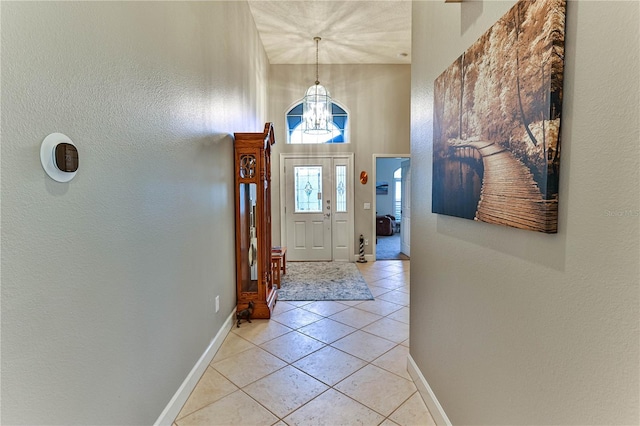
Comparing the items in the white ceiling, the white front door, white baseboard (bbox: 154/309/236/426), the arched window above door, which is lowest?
white baseboard (bbox: 154/309/236/426)

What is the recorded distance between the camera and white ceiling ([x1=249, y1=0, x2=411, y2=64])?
4.09m

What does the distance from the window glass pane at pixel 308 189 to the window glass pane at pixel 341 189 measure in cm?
33

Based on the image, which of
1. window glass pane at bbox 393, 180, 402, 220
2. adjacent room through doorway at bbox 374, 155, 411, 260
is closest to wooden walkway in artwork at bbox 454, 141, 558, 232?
adjacent room through doorway at bbox 374, 155, 411, 260

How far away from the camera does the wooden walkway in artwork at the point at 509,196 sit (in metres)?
0.99

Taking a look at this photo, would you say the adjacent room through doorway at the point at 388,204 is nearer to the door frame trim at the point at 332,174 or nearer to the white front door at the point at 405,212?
the white front door at the point at 405,212

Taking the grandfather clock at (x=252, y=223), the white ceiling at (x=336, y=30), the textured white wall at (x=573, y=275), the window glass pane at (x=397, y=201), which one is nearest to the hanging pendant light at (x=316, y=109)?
the white ceiling at (x=336, y=30)

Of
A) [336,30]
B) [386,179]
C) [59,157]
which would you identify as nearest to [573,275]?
[59,157]

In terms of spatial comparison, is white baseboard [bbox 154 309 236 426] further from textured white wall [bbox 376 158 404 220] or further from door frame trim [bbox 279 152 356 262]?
textured white wall [bbox 376 158 404 220]

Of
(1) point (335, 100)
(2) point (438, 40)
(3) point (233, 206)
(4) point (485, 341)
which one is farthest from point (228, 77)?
(1) point (335, 100)

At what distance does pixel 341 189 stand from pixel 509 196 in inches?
206

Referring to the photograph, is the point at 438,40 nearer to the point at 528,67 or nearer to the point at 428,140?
the point at 428,140

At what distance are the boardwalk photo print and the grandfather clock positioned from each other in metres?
2.15

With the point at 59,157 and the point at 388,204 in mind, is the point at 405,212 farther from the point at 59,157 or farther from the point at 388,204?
the point at 59,157

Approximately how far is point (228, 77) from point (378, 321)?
285cm
